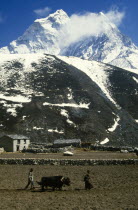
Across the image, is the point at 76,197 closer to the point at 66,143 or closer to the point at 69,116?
the point at 66,143

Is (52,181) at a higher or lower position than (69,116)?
lower

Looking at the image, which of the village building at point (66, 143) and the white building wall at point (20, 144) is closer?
the white building wall at point (20, 144)

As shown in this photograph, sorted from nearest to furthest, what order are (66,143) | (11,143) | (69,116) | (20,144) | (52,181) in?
(52,181)
(11,143)
(20,144)
(66,143)
(69,116)

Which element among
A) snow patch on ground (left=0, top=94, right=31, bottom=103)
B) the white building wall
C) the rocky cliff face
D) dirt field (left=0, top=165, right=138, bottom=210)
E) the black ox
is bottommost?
dirt field (left=0, top=165, right=138, bottom=210)

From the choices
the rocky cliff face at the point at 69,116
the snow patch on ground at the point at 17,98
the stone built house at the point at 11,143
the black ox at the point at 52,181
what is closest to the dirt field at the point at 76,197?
the black ox at the point at 52,181

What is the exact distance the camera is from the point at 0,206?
20.9m

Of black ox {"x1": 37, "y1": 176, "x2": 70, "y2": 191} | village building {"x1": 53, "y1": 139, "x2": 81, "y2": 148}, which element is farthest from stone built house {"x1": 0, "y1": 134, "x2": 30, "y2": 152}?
black ox {"x1": 37, "y1": 176, "x2": 70, "y2": 191}

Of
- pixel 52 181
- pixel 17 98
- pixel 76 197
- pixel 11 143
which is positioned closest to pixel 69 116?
pixel 17 98

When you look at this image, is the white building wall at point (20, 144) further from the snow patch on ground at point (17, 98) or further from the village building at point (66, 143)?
the snow patch on ground at point (17, 98)

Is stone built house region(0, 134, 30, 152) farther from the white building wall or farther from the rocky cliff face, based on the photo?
the rocky cliff face

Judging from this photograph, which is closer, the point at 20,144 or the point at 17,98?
the point at 20,144

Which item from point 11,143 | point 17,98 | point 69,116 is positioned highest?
point 17,98

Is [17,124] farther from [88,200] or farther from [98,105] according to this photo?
[88,200]

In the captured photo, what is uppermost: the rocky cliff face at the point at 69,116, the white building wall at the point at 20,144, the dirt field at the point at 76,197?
the rocky cliff face at the point at 69,116
